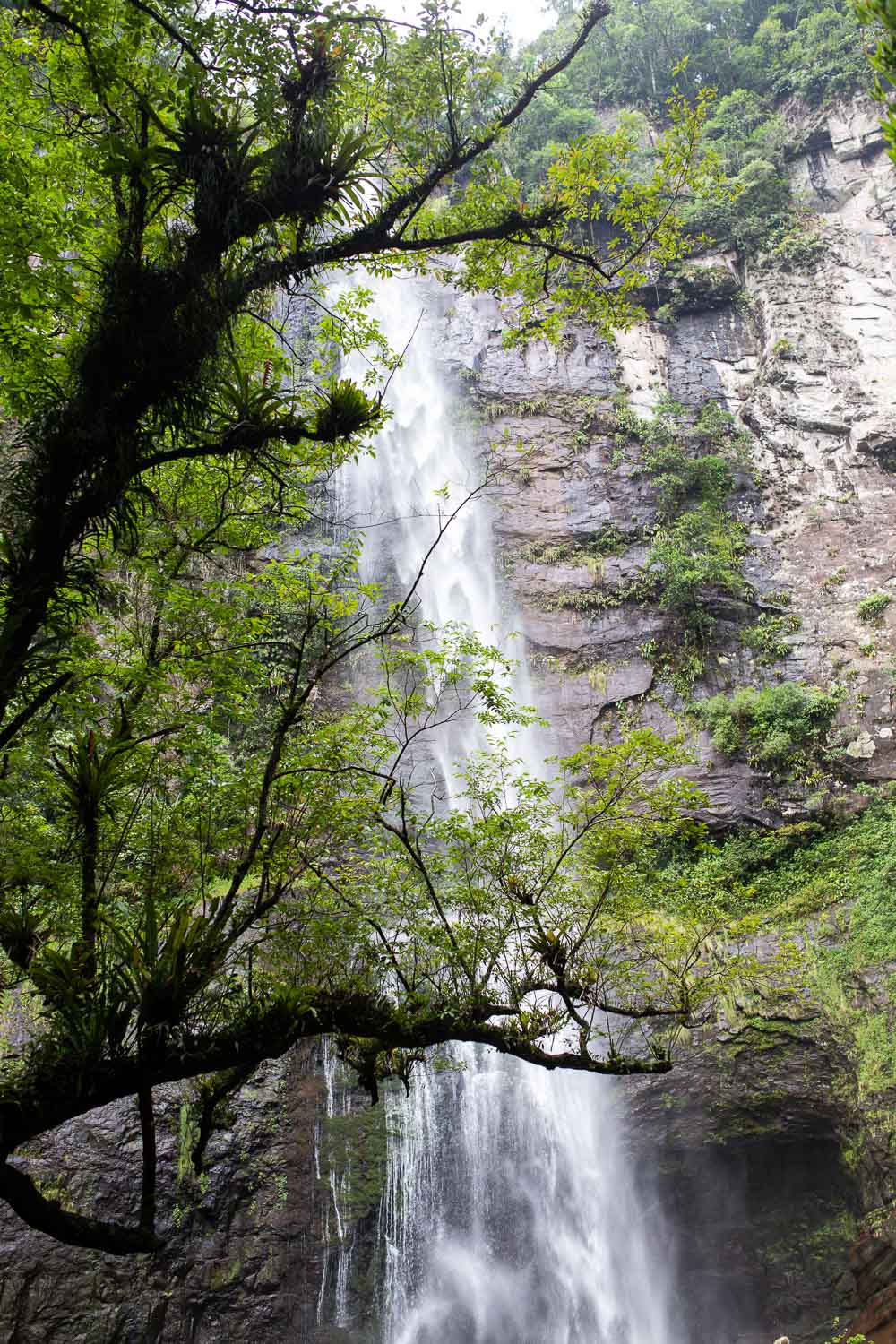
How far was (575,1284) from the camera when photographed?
1073cm

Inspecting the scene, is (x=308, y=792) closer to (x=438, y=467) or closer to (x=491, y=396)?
(x=438, y=467)

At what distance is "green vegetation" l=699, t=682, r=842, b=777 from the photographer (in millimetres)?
14656

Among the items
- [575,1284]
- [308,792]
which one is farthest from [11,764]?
[575,1284]

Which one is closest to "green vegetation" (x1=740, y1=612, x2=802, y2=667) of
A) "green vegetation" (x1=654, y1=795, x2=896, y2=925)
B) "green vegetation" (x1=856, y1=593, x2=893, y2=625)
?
"green vegetation" (x1=856, y1=593, x2=893, y2=625)

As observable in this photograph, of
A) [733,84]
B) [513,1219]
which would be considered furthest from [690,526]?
[733,84]

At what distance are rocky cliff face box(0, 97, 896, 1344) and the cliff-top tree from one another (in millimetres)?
2518

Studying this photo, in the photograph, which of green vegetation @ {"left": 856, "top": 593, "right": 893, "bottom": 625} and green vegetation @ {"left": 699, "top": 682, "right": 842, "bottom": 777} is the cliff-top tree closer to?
green vegetation @ {"left": 699, "top": 682, "right": 842, "bottom": 777}

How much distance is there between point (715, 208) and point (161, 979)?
877 inches

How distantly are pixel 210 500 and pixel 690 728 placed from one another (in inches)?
420

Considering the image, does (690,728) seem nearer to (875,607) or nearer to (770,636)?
(770,636)

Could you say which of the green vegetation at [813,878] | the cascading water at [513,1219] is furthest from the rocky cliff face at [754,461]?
the cascading water at [513,1219]

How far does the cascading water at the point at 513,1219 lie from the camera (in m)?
10.3

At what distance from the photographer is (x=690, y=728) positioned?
612 inches

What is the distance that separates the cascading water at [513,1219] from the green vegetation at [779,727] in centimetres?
601
